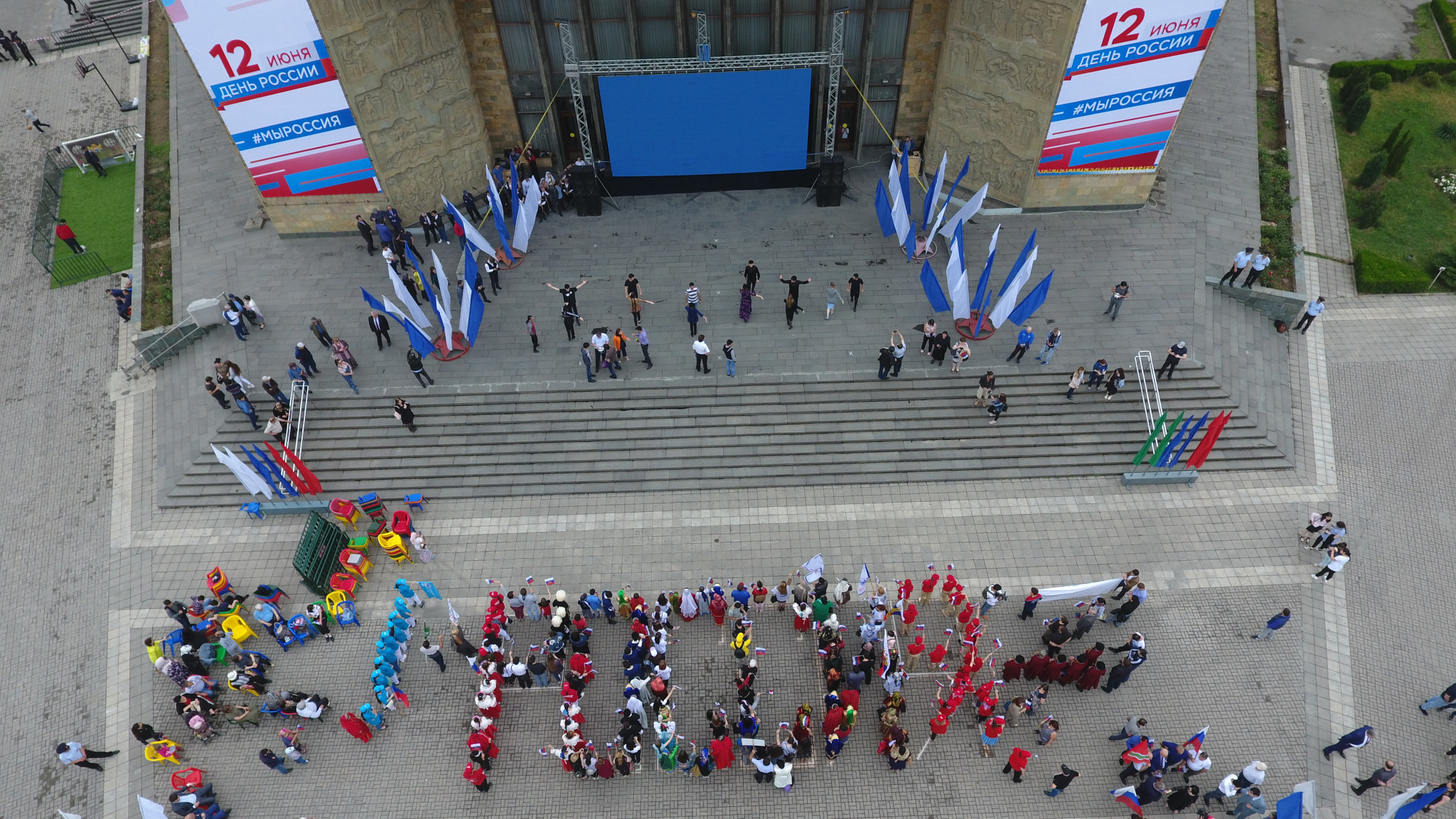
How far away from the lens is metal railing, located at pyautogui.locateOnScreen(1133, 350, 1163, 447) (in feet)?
72.1

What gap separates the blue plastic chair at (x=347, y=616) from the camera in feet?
61.2

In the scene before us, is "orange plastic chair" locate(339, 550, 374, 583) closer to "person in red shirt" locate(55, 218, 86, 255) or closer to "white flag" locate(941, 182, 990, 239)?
"person in red shirt" locate(55, 218, 86, 255)

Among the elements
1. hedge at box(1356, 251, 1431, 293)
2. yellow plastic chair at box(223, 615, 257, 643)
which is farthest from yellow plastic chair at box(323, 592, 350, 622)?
hedge at box(1356, 251, 1431, 293)

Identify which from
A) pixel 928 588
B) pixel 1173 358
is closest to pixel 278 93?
pixel 928 588

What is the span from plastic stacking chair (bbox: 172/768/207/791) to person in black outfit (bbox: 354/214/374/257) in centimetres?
1591

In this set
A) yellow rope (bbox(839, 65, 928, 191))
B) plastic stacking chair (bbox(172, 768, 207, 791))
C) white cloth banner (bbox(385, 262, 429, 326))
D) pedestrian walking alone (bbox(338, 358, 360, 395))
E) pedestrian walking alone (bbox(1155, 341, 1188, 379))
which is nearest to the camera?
plastic stacking chair (bbox(172, 768, 207, 791))

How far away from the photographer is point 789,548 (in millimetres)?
20078

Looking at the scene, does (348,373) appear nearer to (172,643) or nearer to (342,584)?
(342,584)

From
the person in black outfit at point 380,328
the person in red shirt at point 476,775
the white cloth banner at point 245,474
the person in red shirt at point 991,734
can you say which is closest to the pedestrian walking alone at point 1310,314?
the person in red shirt at point 991,734

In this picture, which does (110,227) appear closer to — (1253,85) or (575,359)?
(575,359)

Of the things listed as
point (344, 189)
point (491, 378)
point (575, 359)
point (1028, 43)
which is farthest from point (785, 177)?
point (344, 189)

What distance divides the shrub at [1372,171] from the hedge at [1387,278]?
3855 millimetres

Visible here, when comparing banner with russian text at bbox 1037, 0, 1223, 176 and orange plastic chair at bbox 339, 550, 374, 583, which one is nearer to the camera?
orange plastic chair at bbox 339, 550, 374, 583

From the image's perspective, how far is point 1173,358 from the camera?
71.8 ft
